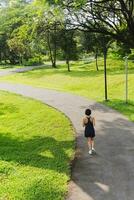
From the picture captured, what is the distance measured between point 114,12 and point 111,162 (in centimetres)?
969

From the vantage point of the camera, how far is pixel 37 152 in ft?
42.1

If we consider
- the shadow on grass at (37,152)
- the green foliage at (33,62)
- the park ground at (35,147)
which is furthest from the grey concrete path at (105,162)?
the green foliage at (33,62)

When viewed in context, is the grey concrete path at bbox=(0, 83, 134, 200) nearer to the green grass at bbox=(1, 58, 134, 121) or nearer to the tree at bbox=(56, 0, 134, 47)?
the green grass at bbox=(1, 58, 134, 121)

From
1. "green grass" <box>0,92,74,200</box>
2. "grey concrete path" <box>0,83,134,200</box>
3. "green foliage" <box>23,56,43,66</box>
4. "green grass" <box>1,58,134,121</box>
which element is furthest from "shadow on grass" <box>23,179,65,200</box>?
"green foliage" <box>23,56,43,66</box>

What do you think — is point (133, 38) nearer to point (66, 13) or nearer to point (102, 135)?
point (66, 13)

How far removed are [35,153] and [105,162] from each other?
2552 millimetres

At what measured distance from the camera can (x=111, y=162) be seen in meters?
11.3

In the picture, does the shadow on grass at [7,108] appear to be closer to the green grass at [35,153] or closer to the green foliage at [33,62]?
the green grass at [35,153]

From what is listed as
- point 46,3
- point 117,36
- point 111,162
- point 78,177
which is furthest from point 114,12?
point 78,177

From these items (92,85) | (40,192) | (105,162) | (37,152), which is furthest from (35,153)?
(92,85)

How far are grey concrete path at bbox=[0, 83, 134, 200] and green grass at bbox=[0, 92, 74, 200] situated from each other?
0.35 meters

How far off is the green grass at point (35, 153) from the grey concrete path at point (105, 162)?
1.15 ft

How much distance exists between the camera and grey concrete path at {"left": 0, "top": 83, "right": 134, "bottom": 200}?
912 cm

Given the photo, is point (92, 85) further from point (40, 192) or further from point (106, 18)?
point (40, 192)
